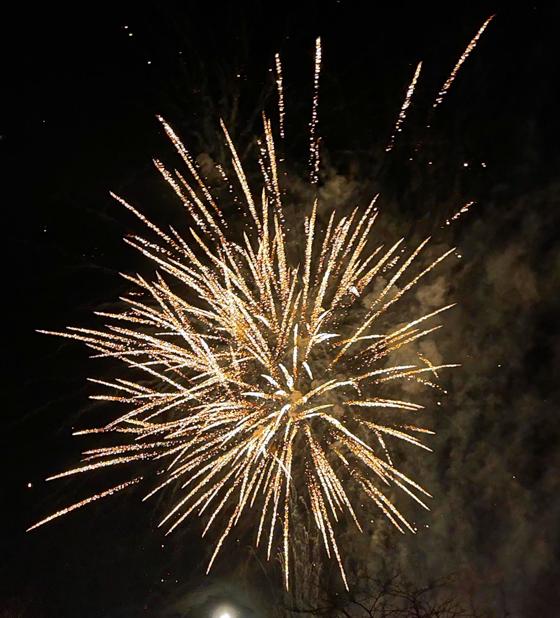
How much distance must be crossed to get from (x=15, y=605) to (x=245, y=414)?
10.6 metres

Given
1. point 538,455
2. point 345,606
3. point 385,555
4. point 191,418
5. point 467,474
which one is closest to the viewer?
point 191,418

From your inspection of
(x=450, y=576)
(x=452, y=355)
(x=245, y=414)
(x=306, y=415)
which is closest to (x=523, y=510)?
(x=450, y=576)

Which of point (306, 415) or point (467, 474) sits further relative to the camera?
point (467, 474)

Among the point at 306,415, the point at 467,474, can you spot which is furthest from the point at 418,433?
the point at 306,415

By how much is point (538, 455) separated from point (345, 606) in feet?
16.5

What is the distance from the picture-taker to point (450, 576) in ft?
35.0

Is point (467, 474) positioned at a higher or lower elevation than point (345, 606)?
higher

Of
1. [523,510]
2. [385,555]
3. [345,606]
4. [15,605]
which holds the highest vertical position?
[523,510]

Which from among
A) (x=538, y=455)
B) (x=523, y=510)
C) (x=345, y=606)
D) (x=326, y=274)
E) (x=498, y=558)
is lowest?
(x=345, y=606)

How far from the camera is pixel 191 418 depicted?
8039 mm

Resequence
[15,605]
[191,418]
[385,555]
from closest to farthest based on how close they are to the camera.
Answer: [191,418]
[385,555]
[15,605]

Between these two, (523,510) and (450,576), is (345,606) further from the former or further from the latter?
(523,510)

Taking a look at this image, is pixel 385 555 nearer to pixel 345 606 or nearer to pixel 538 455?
pixel 345 606

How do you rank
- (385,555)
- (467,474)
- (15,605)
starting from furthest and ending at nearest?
1. (15,605)
2. (385,555)
3. (467,474)
